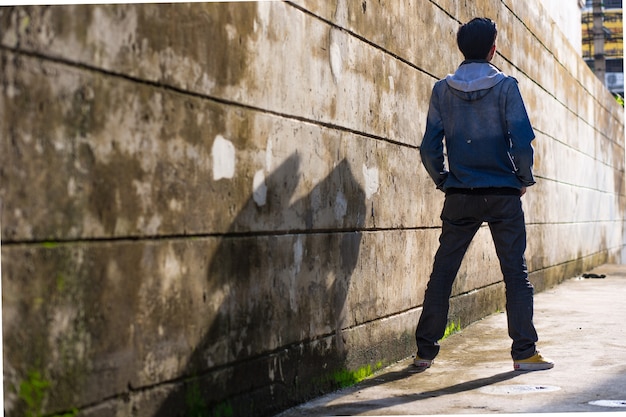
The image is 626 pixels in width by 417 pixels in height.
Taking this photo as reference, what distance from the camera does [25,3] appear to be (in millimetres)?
2529

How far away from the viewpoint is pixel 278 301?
393 centimetres

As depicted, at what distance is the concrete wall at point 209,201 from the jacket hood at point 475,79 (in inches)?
17.4

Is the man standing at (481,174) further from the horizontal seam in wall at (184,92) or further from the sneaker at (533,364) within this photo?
the horizontal seam in wall at (184,92)

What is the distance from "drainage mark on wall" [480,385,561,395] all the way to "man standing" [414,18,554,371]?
482 millimetres

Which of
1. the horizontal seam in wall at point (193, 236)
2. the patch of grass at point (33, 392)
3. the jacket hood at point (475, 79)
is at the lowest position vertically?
the patch of grass at point (33, 392)

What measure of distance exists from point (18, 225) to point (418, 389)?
239 cm

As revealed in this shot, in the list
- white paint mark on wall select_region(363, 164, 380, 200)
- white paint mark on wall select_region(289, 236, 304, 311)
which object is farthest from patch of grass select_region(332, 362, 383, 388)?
white paint mark on wall select_region(363, 164, 380, 200)

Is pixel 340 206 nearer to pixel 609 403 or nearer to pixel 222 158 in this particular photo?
pixel 222 158

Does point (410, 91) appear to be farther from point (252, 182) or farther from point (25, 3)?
point (25, 3)

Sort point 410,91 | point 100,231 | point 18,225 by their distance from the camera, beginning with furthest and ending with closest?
point 410,91 < point 100,231 < point 18,225

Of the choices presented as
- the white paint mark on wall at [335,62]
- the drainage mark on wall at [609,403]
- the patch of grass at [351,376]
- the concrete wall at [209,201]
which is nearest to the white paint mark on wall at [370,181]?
the concrete wall at [209,201]

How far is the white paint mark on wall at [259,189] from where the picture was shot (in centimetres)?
374

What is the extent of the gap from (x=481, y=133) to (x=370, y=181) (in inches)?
23.5

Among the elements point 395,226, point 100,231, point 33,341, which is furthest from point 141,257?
point 395,226
